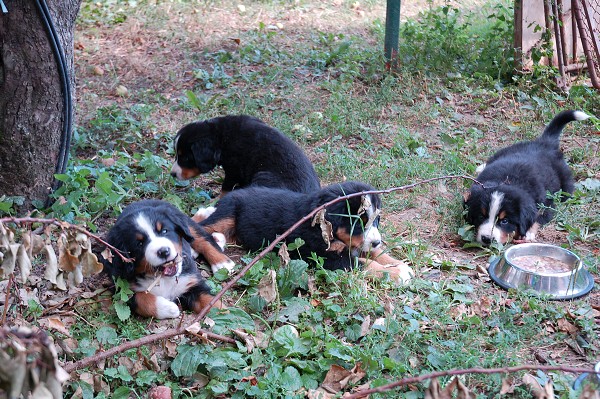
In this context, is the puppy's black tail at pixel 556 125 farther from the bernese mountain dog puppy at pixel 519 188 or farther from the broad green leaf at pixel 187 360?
the broad green leaf at pixel 187 360

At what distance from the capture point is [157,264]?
346 centimetres

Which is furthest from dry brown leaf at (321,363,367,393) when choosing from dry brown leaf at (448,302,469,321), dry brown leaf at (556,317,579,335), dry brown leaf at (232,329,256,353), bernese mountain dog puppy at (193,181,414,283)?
dry brown leaf at (556,317,579,335)

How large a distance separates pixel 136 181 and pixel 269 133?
110 centimetres

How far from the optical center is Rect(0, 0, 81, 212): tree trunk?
433 centimetres

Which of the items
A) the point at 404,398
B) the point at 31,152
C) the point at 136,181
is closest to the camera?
the point at 404,398

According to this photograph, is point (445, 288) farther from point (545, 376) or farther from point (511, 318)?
point (545, 376)

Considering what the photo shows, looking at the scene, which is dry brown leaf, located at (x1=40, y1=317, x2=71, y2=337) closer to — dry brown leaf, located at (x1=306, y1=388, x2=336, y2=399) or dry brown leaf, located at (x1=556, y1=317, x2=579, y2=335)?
dry brown leaf, located at (x1=306, y1=388, x2=336, y2=399)

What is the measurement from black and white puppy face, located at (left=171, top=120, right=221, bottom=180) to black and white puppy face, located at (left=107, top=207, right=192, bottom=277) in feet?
5.47

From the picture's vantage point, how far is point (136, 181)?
522cm

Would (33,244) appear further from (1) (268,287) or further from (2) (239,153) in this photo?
(2) (239,153)

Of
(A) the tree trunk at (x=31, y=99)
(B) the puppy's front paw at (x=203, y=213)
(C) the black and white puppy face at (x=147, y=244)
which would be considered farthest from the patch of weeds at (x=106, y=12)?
(C) the black and white puppy face at (x=147, y=244)

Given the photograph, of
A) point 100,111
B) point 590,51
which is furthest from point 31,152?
point 590,51

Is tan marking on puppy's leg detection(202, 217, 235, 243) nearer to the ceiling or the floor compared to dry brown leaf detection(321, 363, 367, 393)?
nearer to the ceiling

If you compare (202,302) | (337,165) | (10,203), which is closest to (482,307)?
(202,302)
